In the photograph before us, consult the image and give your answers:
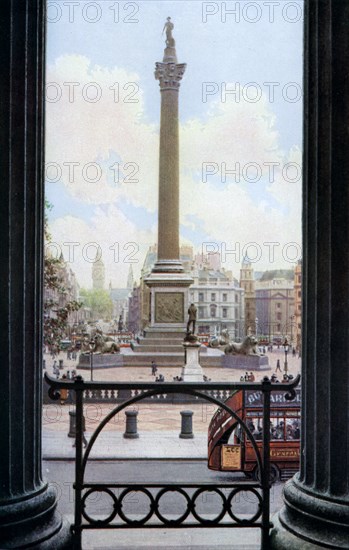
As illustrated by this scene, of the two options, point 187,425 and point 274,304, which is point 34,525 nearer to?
point 187,425

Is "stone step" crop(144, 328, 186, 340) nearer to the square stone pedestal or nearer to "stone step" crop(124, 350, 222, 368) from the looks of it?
"stone step" crop(124, 350, 222, 368)

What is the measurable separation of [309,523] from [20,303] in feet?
5.42

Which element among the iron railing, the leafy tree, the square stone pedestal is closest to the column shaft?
the square stone pedestal

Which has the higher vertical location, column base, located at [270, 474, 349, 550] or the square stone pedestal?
column base, located at [270, 474, 349, 550]

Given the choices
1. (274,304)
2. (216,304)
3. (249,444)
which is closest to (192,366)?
(249,444)

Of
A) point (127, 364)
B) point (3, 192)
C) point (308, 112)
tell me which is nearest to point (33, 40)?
point (3, 192)

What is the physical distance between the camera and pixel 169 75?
3622 cm

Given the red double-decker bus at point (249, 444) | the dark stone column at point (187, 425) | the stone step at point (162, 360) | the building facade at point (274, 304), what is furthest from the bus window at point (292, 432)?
the building facade at point (274, 304)

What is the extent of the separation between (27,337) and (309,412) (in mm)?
1370

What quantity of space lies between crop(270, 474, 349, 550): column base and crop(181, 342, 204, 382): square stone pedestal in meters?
21.9

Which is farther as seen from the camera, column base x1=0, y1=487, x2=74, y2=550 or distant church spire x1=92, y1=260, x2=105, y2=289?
distant church spire x1=92, y1=260, x2=105, y2=289

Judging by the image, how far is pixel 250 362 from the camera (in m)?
32.2

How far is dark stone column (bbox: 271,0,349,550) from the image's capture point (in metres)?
2.88

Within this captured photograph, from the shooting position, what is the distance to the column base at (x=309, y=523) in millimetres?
2807
